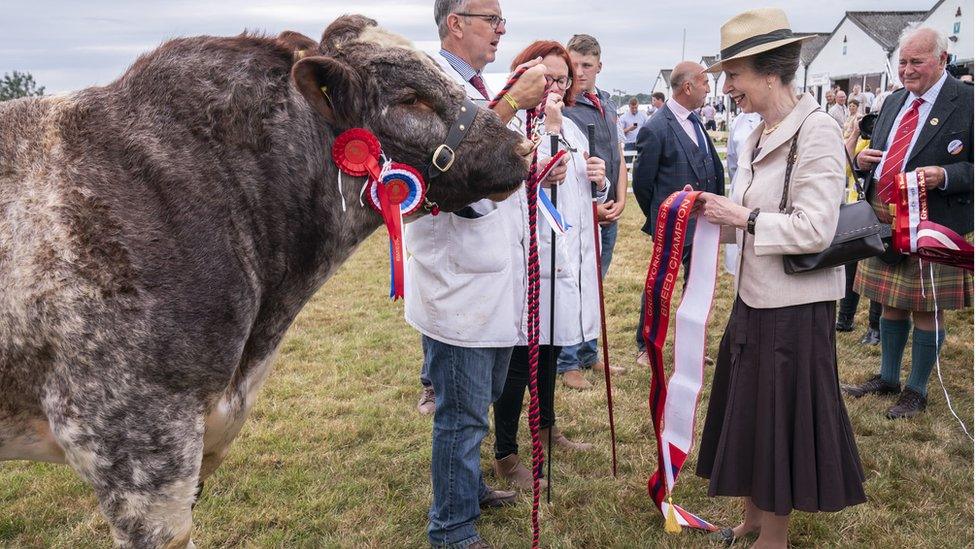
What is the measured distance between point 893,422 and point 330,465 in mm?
3751

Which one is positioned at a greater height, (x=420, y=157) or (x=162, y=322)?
(x=420, y=157)

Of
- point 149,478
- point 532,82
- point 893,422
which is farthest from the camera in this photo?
point 893,422

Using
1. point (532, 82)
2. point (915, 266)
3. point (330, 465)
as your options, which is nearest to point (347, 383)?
point (330, 465)

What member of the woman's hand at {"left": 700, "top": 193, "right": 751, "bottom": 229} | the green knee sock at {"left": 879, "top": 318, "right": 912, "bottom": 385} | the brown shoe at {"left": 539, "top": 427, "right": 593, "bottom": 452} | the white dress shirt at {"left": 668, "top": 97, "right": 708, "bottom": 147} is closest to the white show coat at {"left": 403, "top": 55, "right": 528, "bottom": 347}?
the woman's hand at {"left": 700, "top": 193, "right": 751, "bottom": 229}

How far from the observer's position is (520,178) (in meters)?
2.51

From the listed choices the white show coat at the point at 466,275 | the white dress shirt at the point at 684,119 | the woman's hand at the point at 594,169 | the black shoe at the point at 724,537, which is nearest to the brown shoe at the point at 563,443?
the black shoe at the point at 724,537

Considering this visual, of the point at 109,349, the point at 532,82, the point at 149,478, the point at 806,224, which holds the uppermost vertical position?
the point at 532,82

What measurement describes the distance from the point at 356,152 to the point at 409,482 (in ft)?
8.71

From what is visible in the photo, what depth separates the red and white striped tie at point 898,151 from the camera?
5176 millimetres

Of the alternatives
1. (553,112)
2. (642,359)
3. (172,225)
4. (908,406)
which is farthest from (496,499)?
(908,406)

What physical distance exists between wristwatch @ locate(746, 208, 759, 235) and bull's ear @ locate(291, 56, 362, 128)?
1.73m

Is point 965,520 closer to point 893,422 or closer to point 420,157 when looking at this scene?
point 893,422

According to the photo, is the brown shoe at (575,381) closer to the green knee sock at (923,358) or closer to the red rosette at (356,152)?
the green knee sock at (923,358)

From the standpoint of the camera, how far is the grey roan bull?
1969 mm
